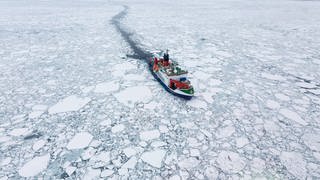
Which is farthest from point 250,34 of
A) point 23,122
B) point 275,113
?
point 23,122

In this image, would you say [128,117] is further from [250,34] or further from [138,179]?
[250,34]

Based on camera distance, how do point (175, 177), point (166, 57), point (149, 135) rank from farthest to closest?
point (166, 57), point (149, 135), point (175, 177)

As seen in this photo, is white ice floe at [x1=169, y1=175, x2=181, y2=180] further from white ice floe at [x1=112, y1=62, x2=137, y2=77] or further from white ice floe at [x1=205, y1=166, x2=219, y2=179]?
white ice floe at [x1=112, y1=62, x2=137, y2=77]

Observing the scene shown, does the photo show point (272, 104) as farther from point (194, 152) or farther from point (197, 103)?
point (194, 152)

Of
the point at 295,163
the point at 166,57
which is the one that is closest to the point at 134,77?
the point at 166,57

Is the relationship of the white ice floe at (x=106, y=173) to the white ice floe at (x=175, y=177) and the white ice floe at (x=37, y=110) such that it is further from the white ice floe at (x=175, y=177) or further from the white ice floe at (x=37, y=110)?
the white ice floe at (x=37, y=110)

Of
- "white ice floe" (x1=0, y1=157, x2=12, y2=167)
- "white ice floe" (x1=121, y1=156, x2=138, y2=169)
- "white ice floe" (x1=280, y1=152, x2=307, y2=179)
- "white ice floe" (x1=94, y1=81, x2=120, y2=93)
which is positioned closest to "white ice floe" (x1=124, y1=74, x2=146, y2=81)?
"white ice floe" (x1=94, y1=81, x2=120, y2=93)
